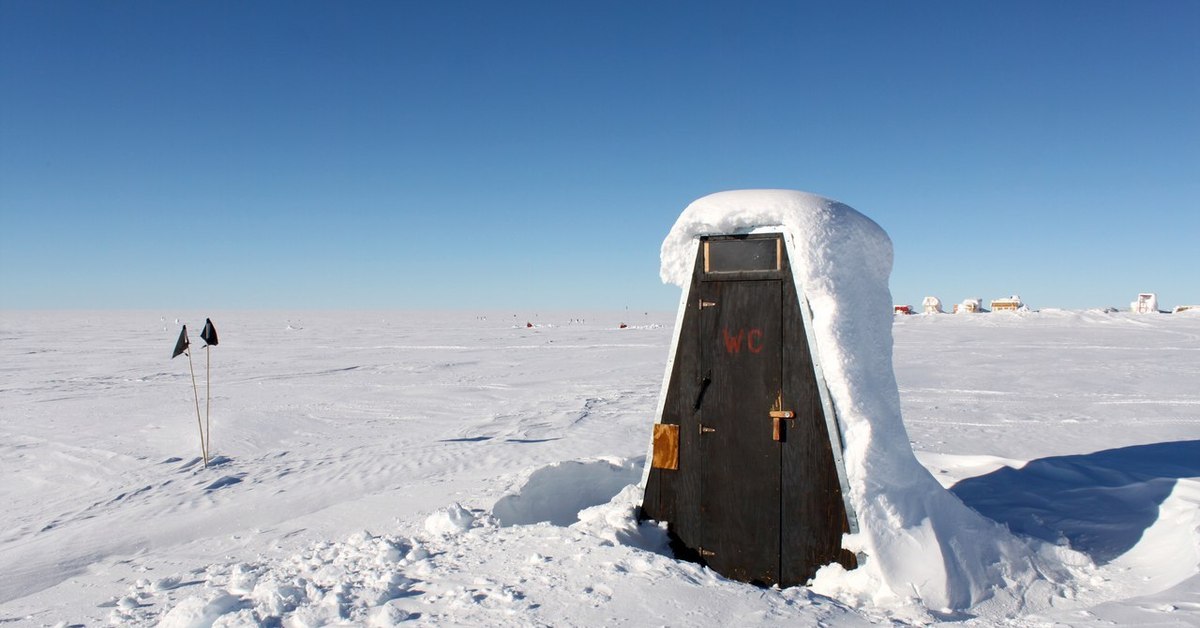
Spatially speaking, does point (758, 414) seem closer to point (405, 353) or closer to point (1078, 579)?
point (1078, 579)

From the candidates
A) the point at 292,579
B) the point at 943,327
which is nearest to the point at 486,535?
the point at 292,579

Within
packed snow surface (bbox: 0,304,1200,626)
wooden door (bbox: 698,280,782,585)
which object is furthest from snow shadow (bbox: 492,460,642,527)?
wooden door (bbox: 698,280,782,585)

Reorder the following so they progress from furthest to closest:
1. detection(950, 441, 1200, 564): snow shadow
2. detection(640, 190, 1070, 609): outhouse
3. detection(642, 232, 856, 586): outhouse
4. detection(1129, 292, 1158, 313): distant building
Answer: detection(1129, 292, 1158, 313): distant building
detection(950, 441, 1200, 564): snow shadow
detection(642, 232, 856, 586): outhouse
detection(640, 190, 1070, 609): outhouse

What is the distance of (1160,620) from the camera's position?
138 inches

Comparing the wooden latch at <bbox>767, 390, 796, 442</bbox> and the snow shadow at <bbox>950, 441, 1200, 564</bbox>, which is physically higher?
the wooden latch at <bbox>767, 390, 796, 442</bbox>

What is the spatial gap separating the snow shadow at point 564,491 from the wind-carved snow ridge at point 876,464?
278cm

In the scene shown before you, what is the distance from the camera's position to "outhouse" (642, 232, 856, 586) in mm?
4457

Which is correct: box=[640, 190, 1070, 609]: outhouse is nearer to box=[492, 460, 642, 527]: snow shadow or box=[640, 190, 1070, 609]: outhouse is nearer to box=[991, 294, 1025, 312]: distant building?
box=[492, 460, 642, 527]: snow shadow

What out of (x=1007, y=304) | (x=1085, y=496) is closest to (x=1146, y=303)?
(x=1007, y=304)

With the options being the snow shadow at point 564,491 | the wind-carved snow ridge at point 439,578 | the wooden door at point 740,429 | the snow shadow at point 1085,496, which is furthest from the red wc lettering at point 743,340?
the snow shadow at point 1085,496

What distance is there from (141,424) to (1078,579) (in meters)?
14.0

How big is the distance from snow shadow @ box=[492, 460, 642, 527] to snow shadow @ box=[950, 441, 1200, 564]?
135 inches

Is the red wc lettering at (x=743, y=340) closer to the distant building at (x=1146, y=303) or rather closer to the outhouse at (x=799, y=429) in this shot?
the outhouse at (x=799, y=429)

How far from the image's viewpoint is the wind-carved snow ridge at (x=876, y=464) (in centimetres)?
409
